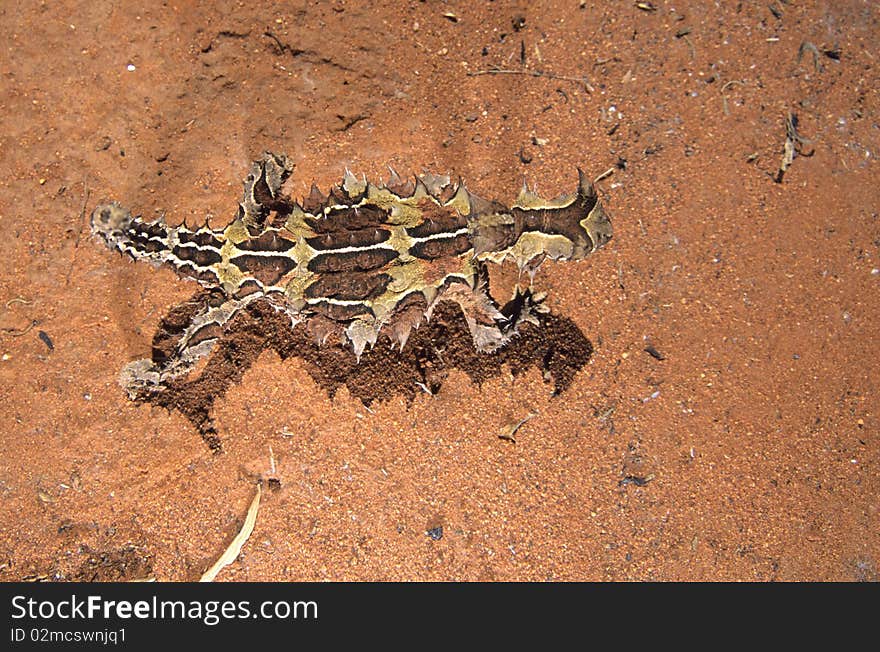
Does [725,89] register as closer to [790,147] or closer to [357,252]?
[790,147]

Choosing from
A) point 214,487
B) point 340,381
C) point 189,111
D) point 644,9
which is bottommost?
point 214,487

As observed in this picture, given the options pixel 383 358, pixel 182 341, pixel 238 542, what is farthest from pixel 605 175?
pixel 238 542

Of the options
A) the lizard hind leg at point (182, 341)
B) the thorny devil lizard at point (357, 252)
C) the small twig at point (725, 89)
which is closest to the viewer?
the thorny devil lizard at point (357, 252)

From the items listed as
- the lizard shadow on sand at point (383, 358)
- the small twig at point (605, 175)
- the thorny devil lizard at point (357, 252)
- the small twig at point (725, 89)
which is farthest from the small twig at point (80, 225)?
the small twig at point (725, 89)

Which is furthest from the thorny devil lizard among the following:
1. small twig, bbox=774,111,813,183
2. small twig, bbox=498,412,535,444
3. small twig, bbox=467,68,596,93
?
small twig, bbox=774,111,813,183

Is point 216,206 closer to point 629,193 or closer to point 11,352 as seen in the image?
point 11,352

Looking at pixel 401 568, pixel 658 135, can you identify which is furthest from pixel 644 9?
pixel 401 568

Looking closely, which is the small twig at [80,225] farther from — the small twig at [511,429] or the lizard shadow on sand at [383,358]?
the small twig at [511,429]

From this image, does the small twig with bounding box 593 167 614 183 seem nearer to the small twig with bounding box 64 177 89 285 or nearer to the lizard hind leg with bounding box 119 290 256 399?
the lizard hind leg with bounding box 119 290 256 399
